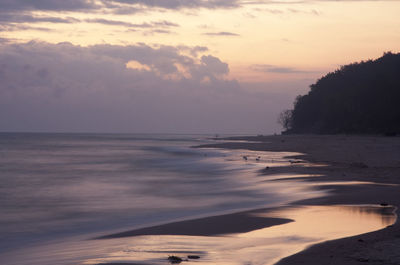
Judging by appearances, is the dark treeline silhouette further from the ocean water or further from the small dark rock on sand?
the small dark rock on sand

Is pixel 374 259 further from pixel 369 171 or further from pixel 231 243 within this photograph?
pixel 369 171

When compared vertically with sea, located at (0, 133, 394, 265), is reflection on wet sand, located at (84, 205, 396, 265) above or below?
above

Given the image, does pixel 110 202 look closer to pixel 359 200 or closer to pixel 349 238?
pixel 359 200

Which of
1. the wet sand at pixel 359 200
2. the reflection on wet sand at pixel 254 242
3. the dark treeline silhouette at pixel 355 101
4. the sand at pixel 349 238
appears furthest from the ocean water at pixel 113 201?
the dark treeline silhouette at pixel 355 101

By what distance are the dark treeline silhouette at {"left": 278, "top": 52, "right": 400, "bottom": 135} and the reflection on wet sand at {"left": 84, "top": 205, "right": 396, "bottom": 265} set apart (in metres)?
76.0

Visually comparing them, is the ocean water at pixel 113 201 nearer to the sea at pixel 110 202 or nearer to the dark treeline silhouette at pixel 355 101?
the sea at pixel 110 202

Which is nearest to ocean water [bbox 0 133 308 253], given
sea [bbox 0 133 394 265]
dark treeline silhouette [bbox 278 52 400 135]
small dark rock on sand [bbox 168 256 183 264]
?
sea [bbox 0 133 394 265]

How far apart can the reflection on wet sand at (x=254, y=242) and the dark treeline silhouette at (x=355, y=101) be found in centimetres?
7602

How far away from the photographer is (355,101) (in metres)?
99.5

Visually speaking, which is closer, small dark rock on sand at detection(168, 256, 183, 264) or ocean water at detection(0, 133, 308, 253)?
small dark rock on sand at detection(168, 256, 183, 264)

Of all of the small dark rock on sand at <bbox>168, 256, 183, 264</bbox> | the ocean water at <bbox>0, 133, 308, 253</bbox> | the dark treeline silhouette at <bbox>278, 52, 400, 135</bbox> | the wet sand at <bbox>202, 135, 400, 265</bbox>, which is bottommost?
the ocean water at <bbox>0, 133, 308, 253</bbox>

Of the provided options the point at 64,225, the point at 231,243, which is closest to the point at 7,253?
the point at 64,225

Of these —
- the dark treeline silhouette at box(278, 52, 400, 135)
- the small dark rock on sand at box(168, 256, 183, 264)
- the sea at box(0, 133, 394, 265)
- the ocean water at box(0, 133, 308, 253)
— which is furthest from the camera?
the dark treeline silhouette at box(278, 52, 400, 135)

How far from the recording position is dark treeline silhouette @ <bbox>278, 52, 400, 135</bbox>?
92312 mm
